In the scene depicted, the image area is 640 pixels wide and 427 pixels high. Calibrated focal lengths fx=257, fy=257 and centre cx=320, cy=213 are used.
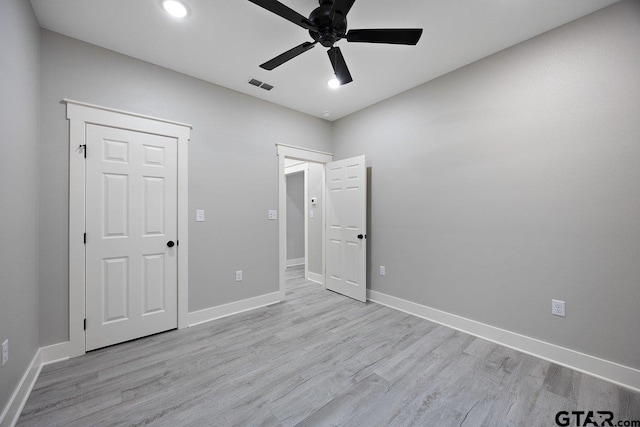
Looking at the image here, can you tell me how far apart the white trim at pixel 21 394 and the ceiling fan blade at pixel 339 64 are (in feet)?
9.94

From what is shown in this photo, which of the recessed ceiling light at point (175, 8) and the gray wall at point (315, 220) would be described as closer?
the recessed ceiling light at point (175, 8)

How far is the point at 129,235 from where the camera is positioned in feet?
8.20

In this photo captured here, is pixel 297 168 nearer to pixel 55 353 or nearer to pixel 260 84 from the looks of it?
pixel 260 84

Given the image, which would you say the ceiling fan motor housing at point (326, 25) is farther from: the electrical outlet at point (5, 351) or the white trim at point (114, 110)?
the electrical outlet at point (5, 351)

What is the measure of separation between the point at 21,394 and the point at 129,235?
50.1 inches

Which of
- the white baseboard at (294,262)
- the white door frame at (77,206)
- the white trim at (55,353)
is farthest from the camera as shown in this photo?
the white baseboard at (294,262)

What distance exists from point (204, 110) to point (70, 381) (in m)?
2.73

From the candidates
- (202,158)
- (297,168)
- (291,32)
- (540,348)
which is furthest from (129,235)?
(540,348)

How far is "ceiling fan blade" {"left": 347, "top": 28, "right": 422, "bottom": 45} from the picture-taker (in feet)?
5.59

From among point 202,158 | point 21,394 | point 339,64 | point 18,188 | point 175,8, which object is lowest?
point 21,394

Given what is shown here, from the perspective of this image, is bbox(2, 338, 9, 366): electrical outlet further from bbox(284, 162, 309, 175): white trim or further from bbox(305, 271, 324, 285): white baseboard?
bbox(284, 162, 309, 175): white trim

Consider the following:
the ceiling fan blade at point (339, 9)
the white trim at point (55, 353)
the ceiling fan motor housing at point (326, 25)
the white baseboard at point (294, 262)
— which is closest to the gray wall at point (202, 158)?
the white trim at point (55, 353)

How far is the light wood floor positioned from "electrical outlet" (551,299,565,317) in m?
0.42
